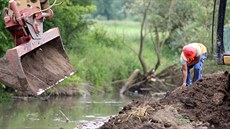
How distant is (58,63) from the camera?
12.6 m

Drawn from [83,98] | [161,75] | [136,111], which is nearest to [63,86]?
[83,98]

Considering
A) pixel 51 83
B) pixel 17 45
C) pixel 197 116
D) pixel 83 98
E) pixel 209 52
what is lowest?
pixel 83 98

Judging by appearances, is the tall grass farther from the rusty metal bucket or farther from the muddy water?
the rusty metal bucket

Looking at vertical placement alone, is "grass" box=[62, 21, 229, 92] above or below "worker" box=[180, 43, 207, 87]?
below

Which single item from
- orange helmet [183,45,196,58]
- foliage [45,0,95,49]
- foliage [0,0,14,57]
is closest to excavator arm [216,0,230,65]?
orange helmet [183,45,196,58]

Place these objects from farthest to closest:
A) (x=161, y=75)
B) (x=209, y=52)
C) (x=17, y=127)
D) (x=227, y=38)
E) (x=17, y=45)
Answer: (x=161, y=75) < (x=209, y=52) < (x=17, y=127) < (x=227, y=38) < (x=17, y=45)

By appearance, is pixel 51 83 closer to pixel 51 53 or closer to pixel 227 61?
pixel 51 53

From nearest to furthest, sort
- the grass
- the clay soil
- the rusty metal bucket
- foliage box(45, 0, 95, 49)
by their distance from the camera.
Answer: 1. the rusty metal bucket
2. the clay soil
3. foliage box(45, 0, 95, 49)
4. the grass

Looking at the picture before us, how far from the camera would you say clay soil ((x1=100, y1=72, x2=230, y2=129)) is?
12.2 m

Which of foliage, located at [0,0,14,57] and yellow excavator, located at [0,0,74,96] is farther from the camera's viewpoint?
foliage, located at [0,0,14,57]

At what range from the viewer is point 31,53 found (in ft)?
40.0

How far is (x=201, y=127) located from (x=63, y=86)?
14646 mm

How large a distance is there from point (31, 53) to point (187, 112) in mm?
3456

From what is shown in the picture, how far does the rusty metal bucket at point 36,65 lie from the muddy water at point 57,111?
4634mm
